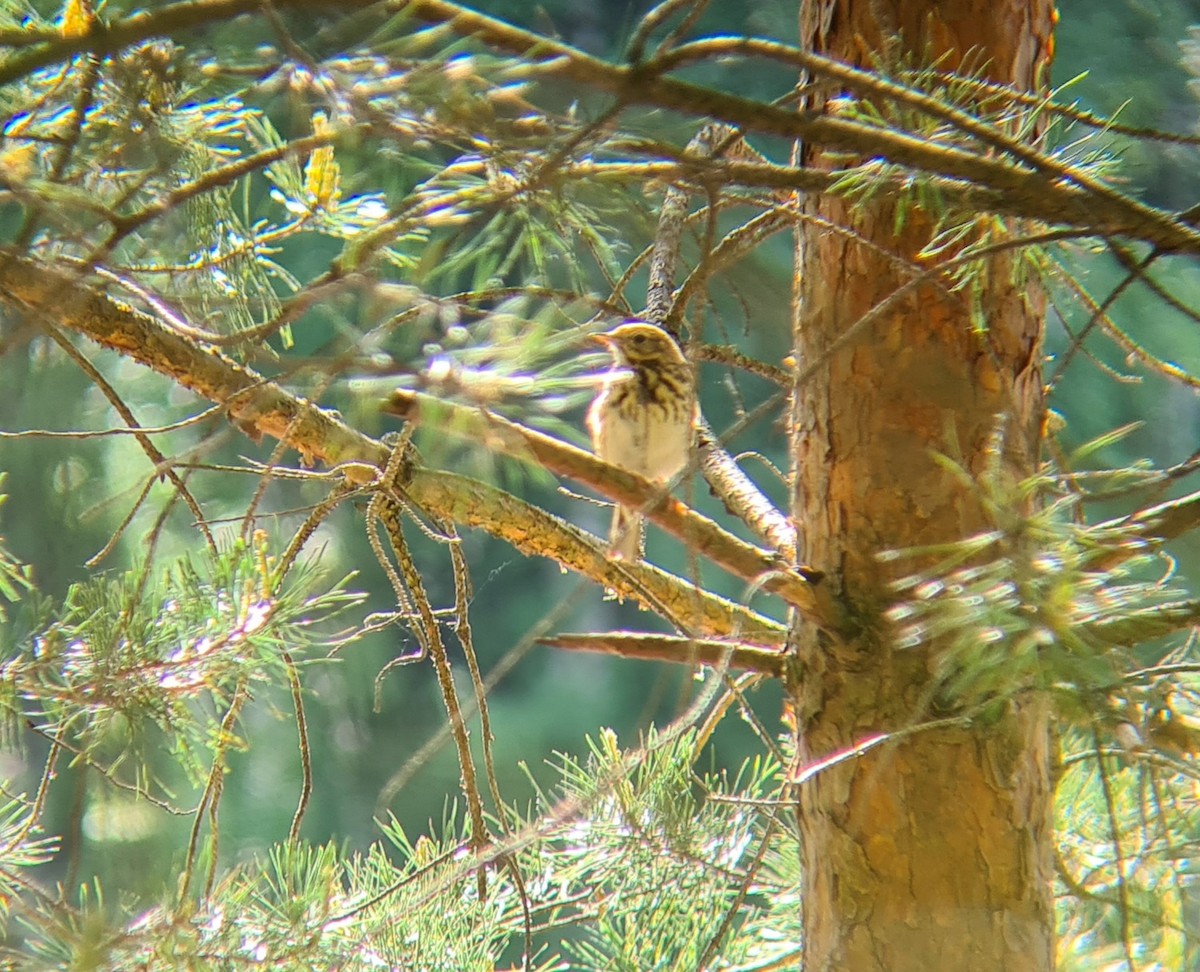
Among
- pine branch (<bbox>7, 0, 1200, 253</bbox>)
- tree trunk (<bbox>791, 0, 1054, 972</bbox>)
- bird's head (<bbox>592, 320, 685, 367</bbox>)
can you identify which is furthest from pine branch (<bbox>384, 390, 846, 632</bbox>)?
bird's head (<bbox>592, 320, 685, 367</bbox>)

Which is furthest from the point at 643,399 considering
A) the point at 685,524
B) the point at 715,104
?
the point at 715,104

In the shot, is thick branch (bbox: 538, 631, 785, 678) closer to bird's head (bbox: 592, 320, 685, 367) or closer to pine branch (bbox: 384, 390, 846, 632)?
pine branch (bbox: 384, 390, 846, 632)

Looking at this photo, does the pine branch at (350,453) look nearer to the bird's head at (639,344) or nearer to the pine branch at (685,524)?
the pine branch at (685,524)

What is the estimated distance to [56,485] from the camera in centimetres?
278

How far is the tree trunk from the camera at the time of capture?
85 centimetres

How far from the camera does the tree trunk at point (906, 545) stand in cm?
85

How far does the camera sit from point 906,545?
882mm

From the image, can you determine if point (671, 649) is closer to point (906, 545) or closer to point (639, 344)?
point (906, 545)

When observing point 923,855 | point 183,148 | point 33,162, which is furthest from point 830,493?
point 33,162

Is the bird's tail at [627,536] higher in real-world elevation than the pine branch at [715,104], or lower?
lower

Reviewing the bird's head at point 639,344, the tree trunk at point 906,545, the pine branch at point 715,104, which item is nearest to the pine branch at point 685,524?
the tree trunk at point 906,545

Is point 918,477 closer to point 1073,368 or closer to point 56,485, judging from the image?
point 1073,368

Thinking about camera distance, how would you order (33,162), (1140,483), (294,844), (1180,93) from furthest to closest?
(1180,93)
(294,844)
(33,162)
(1140,483)

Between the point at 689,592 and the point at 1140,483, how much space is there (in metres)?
0.45
